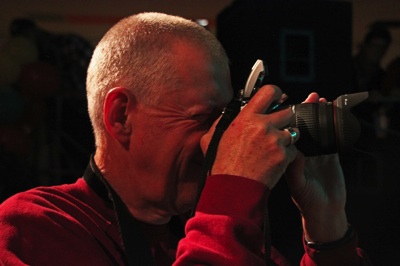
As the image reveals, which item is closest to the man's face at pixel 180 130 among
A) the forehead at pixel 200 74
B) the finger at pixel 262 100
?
the forehead at pixel 200 74

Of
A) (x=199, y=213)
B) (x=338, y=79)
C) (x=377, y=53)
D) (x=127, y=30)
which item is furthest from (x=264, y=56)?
(x=199, y=213)

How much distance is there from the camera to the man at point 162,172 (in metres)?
0.82

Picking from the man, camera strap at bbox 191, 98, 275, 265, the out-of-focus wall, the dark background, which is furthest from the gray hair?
the out-of-focus wall

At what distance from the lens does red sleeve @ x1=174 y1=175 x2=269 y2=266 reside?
787mm

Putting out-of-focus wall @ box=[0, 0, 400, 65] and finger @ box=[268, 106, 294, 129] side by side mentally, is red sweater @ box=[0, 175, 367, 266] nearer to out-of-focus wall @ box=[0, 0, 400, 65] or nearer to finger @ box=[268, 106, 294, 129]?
finger @ box=[268, 106, 294, 129]

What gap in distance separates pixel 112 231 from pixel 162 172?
0.10m

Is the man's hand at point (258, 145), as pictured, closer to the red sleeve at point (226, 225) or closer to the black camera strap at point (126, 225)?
the red sleeve at point (226, 225)

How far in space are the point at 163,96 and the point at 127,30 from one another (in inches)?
4.5

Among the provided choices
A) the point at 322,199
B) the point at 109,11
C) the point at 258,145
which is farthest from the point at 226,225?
the point at 109,11

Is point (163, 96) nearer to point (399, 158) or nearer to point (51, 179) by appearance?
point (51, 179)

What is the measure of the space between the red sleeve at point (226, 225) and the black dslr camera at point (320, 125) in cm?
12

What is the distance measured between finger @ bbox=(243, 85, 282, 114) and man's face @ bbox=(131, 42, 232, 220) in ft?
0.34

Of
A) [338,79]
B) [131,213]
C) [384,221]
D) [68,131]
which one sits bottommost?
[384,221]

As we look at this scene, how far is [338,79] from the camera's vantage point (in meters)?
2.95
